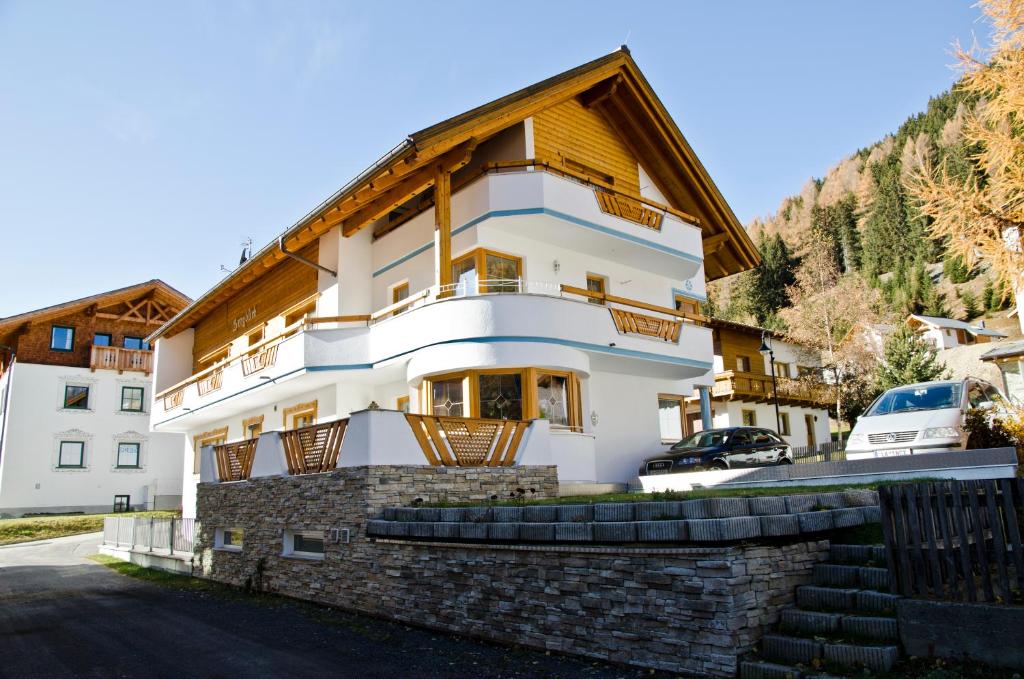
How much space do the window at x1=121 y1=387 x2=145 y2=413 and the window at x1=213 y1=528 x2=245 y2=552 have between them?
29313mm

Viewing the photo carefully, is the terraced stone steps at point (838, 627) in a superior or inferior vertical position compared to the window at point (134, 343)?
inferior

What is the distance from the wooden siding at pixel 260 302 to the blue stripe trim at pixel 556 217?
3.08 m

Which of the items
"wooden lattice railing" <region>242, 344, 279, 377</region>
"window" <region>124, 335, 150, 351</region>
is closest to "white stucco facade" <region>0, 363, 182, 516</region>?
"window" <region>124, 335, 150, 351</region>

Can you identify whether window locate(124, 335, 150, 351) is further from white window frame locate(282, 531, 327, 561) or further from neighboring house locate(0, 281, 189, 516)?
white window frame locate(282, 531, 327, 561)

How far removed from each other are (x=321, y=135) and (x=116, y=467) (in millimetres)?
32217

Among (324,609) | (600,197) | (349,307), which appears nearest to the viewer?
(324,609)

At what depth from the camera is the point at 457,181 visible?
62.8 ft

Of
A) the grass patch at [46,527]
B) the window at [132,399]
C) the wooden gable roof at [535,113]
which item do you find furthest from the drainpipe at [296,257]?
the window at [132,399]

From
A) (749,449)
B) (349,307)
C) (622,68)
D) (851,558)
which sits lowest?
(851,558)

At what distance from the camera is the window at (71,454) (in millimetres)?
39781

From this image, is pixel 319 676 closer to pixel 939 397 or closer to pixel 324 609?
pixel 324 609

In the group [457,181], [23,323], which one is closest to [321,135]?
[457,181]

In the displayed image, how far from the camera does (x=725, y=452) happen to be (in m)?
17.6

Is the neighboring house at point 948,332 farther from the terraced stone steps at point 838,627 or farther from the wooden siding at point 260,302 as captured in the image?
the terraced stone steps at point 838,627
